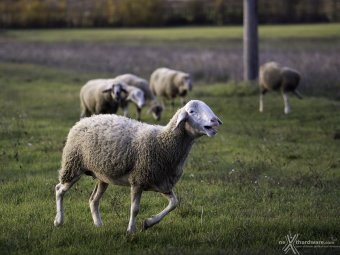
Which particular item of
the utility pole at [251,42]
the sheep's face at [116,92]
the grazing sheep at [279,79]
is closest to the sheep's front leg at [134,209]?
the sheep's face at [116,92]

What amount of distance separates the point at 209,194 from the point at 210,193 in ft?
0.19

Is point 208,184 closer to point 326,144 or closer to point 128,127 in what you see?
point 128,127

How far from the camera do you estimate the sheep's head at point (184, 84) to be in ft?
65.1

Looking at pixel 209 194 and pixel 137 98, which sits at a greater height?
pixel 209 194

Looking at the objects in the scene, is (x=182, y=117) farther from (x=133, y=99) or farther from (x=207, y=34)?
(x=207, y=34)

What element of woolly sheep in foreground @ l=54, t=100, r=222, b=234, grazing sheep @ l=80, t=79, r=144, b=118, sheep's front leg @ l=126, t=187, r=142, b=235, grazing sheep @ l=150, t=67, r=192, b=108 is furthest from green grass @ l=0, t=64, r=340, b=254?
grazing sheep @ l=150, t=67, r=192, b=108

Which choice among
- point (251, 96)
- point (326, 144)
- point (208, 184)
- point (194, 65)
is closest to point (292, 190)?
point (208, 184)

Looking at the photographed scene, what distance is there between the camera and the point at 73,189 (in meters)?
9.35

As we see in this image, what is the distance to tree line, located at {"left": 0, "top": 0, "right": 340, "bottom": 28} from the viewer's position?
6606 cm

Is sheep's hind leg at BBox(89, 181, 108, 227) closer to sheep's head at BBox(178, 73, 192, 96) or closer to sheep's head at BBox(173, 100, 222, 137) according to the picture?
sheep's head at BBox(173, 100, 222, 137)

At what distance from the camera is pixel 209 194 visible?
9.07 m

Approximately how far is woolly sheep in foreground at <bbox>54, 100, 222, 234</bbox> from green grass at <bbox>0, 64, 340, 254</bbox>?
0.39 meters

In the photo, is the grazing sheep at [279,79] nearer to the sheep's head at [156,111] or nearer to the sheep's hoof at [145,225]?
the sheep's head at [156,111]

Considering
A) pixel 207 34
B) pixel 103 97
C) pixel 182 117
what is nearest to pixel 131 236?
pixel 182 117
